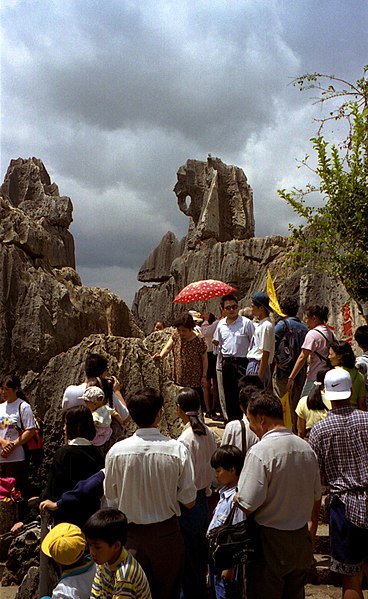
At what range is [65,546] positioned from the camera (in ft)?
10.9

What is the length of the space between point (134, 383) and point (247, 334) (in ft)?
5.59

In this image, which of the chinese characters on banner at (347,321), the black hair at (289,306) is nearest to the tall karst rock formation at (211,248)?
the chinese characters on banner at (347,321)

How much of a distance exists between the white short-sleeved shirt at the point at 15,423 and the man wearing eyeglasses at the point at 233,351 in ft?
7.20

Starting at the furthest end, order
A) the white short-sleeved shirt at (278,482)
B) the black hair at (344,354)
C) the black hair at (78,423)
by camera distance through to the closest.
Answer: the black hair at (344,354)
the black hair at (78,423)
the white short-sleeved shirt at (278,482)

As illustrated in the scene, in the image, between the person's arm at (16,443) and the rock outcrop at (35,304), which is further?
the rock outcrop at (35,304)

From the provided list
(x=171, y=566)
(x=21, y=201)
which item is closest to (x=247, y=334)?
(x=171, y=566)

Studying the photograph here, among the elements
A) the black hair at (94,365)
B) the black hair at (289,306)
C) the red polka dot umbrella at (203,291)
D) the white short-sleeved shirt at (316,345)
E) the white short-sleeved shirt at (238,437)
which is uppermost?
the red polka dot umbrella at (203,291)

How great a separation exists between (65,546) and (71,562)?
0.10 meters

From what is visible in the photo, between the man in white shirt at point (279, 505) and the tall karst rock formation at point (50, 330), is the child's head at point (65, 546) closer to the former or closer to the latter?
the man in white shirt at point (279, 505)

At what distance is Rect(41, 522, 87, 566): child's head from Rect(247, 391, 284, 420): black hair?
1.22m

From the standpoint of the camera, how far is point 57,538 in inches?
131

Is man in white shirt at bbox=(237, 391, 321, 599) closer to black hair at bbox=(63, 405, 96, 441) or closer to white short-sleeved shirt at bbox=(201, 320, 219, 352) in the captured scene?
black hair at bbox=(63, 405, 96, 441)

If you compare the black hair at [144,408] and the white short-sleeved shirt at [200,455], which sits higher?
the black hair at [144,408]

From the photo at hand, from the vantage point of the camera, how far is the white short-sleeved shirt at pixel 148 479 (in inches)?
129
